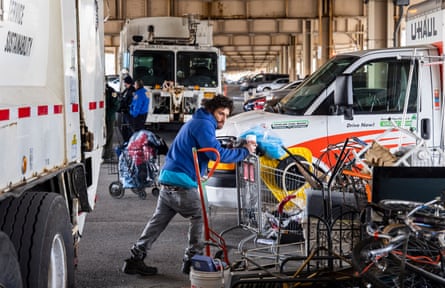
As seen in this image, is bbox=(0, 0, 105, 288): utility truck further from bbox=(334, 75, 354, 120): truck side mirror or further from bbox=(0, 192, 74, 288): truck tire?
bbox=(334, 75, 354, 120): truck side mirror

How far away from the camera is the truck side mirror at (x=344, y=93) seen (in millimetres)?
9828

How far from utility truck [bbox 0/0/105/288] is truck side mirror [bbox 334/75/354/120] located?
12.1 feet

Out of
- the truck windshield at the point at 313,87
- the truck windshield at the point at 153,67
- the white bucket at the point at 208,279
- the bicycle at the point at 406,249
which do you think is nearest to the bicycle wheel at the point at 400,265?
the bicycle at the point at 406,249

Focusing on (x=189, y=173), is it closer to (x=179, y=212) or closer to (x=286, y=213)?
(x=179, y=212)

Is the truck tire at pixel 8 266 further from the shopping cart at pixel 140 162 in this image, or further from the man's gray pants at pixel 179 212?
the shopping cart at pixel 140 162

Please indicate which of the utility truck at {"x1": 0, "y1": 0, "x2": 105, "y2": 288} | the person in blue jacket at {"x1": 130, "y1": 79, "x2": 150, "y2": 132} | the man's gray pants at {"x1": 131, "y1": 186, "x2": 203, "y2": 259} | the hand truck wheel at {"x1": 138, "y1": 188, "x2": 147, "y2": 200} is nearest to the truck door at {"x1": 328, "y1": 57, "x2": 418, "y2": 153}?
the man's gray pants at {"x1": 131, "y1": 186, "x2": 203, "y2": 259}

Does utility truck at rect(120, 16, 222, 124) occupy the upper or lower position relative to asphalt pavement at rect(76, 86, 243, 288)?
upper

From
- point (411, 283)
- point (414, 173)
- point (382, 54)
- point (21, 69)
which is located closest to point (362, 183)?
point (414, 173)

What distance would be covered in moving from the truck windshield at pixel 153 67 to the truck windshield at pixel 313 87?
1326cm

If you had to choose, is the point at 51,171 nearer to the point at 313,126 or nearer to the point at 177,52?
the point at 313,126

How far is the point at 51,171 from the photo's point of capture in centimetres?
555

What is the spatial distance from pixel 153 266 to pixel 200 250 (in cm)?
82

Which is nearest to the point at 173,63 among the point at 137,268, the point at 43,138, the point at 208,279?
the point at 137,268

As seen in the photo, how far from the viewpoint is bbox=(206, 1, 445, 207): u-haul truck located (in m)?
10.1
